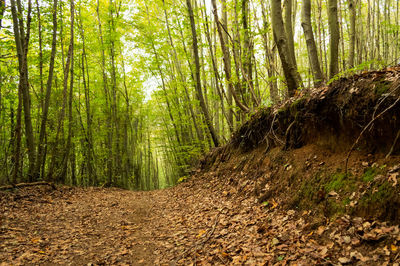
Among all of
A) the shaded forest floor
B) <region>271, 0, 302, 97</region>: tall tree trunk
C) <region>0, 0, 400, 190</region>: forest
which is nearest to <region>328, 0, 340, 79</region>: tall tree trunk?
<region>0, 0, 400, 190</region>: forest

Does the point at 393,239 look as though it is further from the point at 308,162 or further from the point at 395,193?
the point at 308,162

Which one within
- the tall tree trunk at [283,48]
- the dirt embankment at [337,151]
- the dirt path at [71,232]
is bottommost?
the dirt path at [71,232]

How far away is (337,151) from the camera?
3.63m

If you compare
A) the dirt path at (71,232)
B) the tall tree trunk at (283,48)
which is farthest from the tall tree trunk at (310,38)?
the dirt path at (71,232)

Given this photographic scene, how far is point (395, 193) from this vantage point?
243 cm

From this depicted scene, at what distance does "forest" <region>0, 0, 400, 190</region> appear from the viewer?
7.23 meters

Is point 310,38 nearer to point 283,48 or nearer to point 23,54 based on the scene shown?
point 283,48

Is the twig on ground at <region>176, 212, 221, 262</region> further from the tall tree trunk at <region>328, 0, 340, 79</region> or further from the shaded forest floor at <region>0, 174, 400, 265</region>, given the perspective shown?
the tall tree trunk at <region>328, 0, 340, 79</region>

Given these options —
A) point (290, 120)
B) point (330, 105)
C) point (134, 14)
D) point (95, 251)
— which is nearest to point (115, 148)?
point (134, 14)

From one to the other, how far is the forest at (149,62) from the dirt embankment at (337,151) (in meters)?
1.31

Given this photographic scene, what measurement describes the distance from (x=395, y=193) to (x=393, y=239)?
0.48 meters

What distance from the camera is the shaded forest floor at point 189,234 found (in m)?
2.52

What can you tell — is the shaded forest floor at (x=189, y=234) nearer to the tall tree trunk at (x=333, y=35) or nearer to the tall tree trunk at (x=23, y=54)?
the tall tree trunk at (x=23, y=54)

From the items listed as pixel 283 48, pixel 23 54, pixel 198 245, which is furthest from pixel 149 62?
pixel 198 245
